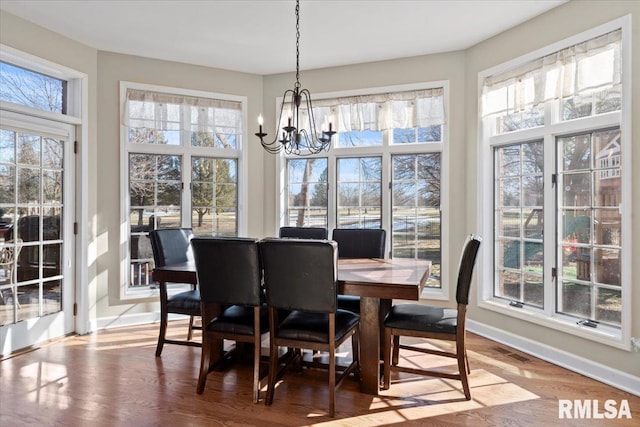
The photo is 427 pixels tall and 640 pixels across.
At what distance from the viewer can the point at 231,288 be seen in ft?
8.57

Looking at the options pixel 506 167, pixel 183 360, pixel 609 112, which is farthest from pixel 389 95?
pixel 183 360

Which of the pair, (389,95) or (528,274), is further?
(389,95)

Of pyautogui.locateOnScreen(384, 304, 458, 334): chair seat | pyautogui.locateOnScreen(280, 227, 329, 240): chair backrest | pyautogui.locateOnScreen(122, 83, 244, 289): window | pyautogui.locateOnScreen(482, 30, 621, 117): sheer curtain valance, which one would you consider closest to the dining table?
pyautogui.locateOnScreen(384, 304, 458, 334): chair seat

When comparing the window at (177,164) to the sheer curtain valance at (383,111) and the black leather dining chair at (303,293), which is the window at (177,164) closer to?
the sheer curtain valance at (383,111)

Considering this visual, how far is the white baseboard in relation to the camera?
2.79 metres

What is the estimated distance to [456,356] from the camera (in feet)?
8.74

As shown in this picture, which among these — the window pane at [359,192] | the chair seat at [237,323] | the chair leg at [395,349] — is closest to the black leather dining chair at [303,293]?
the chair seat at [237,323]

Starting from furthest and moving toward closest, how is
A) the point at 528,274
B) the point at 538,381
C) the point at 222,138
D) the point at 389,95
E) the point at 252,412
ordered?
the point at 222,138 < the point at 389,95 < the point at 528,274 < the point at 538,381 < the point at 252,412

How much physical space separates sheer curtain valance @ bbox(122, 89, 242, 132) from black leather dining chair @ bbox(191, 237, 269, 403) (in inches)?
91.9

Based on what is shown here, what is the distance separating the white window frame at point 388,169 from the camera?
4.28 metres

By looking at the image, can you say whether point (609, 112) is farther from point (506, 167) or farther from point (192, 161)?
point (192, 161)

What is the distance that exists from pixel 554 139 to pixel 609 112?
1.49 ft

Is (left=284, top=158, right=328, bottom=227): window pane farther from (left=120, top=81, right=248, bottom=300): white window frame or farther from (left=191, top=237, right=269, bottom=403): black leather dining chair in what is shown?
(left=191, top=237, right=269, bottom=403): black leather dining chair

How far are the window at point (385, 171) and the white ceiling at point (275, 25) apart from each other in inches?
20.6
